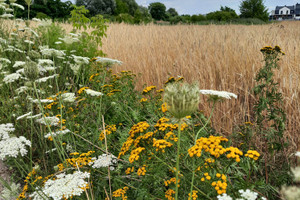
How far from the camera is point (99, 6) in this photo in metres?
39.1

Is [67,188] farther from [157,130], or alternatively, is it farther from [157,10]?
[157,10]

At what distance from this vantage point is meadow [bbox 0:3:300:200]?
1302 mm

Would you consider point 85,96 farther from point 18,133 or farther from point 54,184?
point 54,184

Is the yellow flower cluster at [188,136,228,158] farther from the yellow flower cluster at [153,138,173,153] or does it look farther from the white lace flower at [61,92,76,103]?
the white lace flower at [61,92,76,103]

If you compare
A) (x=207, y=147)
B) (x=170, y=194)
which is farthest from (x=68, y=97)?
(x=207, y=147)

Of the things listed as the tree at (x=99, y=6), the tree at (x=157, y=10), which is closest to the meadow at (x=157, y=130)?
the tree at (x=99, y=6)

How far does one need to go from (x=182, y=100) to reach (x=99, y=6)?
42.5 metres

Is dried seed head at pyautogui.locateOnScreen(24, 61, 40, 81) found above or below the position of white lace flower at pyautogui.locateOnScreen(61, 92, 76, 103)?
above

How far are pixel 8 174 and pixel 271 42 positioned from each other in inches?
173

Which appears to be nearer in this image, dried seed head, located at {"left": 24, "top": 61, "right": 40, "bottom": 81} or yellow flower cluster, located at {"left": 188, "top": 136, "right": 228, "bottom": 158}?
yellow flower cluster, located at {"left": 188, "top": 136, "right": 228, "bottom": 158}

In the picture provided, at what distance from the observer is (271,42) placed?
3.90 meters

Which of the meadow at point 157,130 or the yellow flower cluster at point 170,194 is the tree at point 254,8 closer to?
the meadow at point 157,130

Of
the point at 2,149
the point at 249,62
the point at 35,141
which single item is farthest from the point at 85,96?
the point at 249,62

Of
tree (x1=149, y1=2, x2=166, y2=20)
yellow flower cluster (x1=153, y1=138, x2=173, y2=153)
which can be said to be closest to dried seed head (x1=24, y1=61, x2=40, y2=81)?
yellow flower cluster (x1=153, y1=138, x2=173, y2=153)
